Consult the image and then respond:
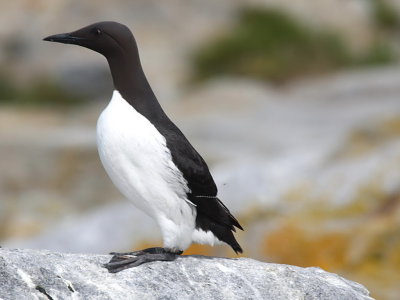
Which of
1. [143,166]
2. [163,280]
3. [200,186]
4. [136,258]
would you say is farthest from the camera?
[200,186]

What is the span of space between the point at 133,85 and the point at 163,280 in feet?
5.28

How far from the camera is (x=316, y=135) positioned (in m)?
23.3

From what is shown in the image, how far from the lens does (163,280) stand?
7.90m

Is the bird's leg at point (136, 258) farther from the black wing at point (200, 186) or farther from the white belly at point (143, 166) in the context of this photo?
the black wing at point (200, 186)

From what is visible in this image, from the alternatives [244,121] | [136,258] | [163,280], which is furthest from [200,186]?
[244,121]

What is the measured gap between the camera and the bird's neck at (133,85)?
27.4 feet

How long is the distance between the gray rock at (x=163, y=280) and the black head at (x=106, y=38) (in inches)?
66.2

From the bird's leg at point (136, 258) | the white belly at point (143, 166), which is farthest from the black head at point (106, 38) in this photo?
the bird's leg at point (136, 258)

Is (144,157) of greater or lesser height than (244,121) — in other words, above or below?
above

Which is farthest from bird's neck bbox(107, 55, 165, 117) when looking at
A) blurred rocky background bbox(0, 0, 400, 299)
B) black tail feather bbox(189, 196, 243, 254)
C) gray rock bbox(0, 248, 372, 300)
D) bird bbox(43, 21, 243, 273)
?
blurred rocky background bbox(0, 0, 400, 299)

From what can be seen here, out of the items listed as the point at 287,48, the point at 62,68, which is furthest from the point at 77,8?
the point at 287,48

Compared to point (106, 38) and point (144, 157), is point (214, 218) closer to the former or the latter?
point (144, 157)

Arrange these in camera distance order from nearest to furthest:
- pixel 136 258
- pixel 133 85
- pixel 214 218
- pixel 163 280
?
pixel 163 280
pixel 136 258
pixel 133 85
pixel 214 218

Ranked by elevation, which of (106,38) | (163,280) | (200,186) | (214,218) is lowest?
(163,280)
